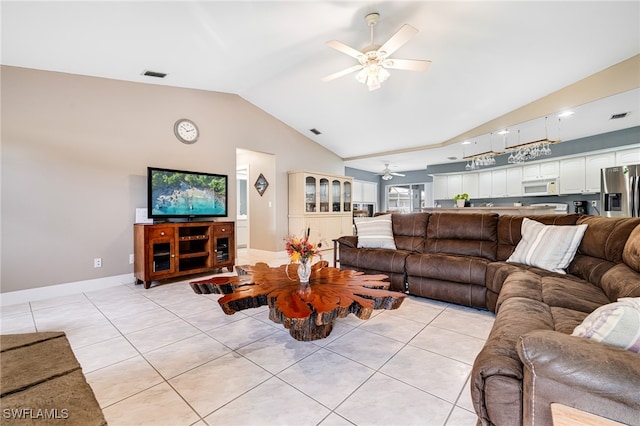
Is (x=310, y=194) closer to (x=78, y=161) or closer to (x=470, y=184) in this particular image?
(x=78, y=161)

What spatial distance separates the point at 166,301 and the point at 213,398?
192 cm

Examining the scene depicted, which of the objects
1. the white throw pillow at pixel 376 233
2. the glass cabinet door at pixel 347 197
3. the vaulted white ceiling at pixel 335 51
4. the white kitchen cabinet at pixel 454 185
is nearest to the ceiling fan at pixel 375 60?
the vaulted white ceiling at pixel 335 51

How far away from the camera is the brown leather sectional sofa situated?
0.74 m

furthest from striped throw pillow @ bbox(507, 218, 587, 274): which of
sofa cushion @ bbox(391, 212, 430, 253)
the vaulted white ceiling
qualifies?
the vaulted white ceiling

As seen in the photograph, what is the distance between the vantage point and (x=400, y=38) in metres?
2.38

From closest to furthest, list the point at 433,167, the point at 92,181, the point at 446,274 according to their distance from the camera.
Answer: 1. the point at 446,274
2. the point at 92,181
3. the point at 433,167

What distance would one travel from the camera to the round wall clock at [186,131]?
4.15 metres

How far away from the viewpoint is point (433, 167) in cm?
834

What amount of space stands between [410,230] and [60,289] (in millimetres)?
4279

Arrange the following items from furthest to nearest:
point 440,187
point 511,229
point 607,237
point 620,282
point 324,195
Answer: point 440,187, point 324,195, point 511,229, point 607,237, point 620,282

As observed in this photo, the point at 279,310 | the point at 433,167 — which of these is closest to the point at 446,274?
the point at 279,310

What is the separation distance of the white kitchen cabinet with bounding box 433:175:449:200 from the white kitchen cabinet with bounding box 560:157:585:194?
261cm

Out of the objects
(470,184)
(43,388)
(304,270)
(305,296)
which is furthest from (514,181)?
(43,388)

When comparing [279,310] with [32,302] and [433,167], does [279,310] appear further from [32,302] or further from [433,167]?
[433,167]
